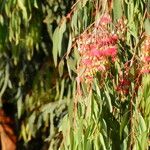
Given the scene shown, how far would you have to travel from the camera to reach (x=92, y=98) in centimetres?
164

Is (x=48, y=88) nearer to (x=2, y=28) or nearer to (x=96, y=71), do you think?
(x=2, y=28)

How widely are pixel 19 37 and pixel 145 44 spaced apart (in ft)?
4.67

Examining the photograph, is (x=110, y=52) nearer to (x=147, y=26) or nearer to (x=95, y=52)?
(x=95, y=52)

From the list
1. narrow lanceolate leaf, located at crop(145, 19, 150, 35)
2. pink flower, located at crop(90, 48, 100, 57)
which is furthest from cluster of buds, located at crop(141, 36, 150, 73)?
pink flower, located at crop(90, 48, 100, 57)

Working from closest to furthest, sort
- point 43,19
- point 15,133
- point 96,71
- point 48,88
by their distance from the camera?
1. point 96,71
2. point 43,19
3. point 48,88
4. point 15,133

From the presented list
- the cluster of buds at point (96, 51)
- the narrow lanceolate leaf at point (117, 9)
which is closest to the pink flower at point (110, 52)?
the cluster of buds at point (96, 51)

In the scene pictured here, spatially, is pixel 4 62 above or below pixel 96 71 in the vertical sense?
above

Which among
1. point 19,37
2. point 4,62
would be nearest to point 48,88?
point 4,62

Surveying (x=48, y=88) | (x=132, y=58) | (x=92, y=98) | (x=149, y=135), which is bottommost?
(x=149, y=135)

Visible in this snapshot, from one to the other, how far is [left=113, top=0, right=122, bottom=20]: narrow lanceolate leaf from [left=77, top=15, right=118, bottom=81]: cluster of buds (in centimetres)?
7


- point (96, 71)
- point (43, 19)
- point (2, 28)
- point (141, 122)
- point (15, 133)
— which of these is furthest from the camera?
point (15, 133)

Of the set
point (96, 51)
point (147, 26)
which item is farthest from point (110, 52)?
point (147, 26)

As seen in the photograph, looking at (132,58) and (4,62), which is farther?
(4,62)

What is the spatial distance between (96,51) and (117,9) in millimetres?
205
